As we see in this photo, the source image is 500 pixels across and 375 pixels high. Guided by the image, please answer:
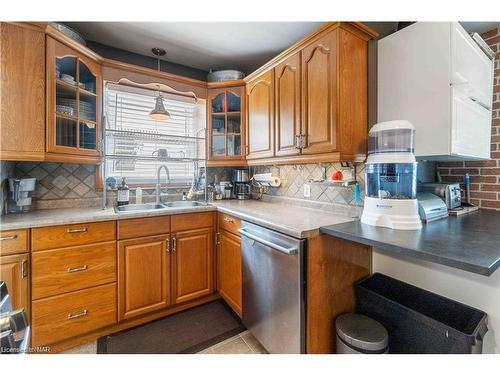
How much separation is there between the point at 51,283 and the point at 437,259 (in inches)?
80.9

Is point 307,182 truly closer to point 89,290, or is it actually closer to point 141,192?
point 141,192

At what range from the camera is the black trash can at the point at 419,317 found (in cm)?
98

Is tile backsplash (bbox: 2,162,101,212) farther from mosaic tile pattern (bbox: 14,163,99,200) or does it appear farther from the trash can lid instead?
the trash can lid

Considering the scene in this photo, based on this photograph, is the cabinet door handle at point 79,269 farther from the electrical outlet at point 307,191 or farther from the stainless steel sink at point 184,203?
the electrical outlet at point 307,191

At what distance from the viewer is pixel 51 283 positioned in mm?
1428

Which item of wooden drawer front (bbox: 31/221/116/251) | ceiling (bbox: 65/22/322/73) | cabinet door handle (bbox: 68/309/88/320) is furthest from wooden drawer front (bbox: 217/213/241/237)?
ceiling (bbox: 65/22/322/73)

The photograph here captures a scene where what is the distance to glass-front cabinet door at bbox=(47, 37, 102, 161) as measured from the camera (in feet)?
5.10

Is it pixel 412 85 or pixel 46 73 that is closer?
pixel 412 85

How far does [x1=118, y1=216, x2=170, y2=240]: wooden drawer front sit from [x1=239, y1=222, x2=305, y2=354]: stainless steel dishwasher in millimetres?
645

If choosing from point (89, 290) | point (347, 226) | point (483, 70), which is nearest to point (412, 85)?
point (483, 70)

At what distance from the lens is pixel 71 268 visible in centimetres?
149

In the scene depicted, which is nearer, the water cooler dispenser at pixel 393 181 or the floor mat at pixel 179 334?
the water cooler dispenser at pixel 393 181

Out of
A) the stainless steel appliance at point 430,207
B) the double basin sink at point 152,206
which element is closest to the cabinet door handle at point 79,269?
the double basin sink at point 152,206

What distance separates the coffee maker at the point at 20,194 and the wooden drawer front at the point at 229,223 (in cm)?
142
